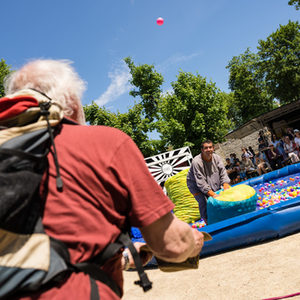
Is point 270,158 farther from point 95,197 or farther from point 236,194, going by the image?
point 95,197

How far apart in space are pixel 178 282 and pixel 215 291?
0.78 meters

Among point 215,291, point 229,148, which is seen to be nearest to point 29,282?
point 215,291

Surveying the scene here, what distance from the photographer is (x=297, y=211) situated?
481 centimetres

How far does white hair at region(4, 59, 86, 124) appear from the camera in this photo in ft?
4.20

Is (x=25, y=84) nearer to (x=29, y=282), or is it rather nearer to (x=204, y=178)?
(x=29, y=282)

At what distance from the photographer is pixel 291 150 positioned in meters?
12.2

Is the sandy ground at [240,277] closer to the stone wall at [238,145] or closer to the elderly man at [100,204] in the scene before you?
the elderly man at [100,204]

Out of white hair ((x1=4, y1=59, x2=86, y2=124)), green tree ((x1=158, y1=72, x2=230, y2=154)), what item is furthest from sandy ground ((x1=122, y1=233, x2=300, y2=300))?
green tree ((x1=158, y1=72, x2=230, y2=154))

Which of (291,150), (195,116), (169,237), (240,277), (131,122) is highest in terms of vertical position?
(131,122)

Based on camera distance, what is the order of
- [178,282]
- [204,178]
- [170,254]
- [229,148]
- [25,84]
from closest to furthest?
[170,254] → [25,84] → [178,282] → [204,178] → [229,148]

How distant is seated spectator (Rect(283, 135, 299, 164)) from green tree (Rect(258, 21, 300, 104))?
1632cm

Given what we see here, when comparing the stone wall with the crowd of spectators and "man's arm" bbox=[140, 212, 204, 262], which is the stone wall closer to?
the crowd of spectators

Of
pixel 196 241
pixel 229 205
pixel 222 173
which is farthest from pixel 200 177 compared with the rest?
pixel 196 241

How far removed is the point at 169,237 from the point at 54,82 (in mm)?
895
